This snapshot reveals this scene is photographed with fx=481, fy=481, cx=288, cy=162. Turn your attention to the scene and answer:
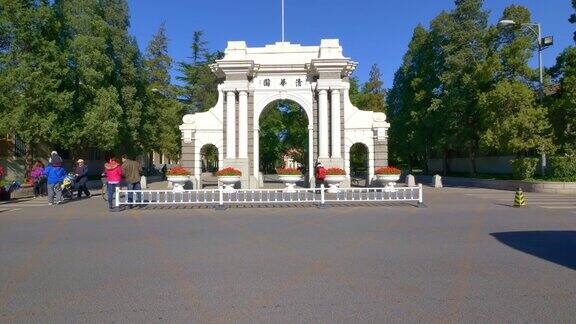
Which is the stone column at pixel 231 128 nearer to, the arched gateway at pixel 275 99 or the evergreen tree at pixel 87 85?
the arched gateway at pixel 275 99

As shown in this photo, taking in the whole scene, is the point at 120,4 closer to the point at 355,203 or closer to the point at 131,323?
the point at 355,203

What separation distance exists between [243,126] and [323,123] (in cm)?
448

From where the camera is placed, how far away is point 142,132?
36938 millimetres

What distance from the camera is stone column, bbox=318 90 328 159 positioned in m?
26.7

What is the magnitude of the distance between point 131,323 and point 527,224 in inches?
382

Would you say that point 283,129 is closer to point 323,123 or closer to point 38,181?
point 323,123

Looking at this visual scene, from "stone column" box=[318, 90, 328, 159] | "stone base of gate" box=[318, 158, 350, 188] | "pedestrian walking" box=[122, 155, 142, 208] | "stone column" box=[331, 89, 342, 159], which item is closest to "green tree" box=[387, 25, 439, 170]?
"stone column" box=[331, 89, 342, 159]

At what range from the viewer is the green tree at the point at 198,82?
47.7 metres

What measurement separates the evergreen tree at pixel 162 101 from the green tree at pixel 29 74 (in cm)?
1232

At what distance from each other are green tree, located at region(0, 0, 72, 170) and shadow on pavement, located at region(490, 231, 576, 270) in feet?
74.5

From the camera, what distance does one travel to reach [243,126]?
27.0 meters

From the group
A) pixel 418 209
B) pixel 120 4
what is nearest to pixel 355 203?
pixel 418 209

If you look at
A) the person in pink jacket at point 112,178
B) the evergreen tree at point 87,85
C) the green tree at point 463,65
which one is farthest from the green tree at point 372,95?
the person in pink jacket at point 112,178

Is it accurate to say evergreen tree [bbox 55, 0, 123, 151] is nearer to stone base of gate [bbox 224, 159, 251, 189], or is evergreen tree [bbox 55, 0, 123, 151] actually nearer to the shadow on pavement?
stone base of gate [bbox 224, 159, 251, 189]
